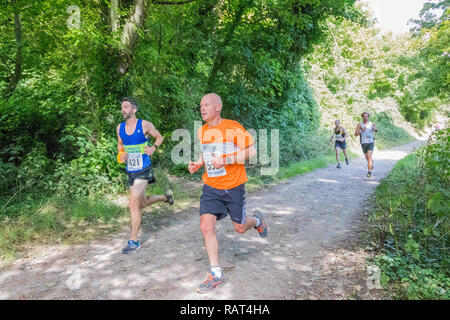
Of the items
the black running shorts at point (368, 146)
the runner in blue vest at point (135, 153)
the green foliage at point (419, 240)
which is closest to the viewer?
the green foliage at point (419, 240)

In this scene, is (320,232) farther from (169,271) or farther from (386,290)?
(169,271)

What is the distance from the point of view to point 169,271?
384 cm

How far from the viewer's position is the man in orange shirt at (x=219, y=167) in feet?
11.6

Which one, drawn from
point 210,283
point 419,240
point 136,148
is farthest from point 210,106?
point 419,240

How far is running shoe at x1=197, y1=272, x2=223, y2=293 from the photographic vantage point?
10.8ft

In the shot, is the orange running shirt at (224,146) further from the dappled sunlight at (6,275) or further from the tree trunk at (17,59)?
the tree trunk at (17,59)

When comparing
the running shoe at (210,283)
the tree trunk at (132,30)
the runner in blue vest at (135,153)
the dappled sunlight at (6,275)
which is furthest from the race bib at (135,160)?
the tree trunk at (132,30)

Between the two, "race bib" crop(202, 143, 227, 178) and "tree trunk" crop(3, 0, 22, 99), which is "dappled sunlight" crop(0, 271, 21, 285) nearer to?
"race bib" crop(202, 143, 227, 178)

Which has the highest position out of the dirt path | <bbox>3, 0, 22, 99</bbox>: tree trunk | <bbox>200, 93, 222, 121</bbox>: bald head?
<bbox>3, 0, 22, 99</bbox>: tree trunk

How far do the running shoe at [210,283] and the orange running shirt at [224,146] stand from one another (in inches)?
39.4

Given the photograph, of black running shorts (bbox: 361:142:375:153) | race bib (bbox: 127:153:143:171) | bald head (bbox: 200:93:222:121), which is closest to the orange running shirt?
bald head (bbox: 200:93:222:121)

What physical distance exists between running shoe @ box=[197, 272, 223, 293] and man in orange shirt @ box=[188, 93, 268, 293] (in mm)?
81

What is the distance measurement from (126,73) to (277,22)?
665 cm
